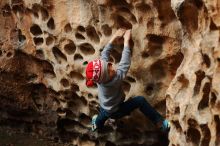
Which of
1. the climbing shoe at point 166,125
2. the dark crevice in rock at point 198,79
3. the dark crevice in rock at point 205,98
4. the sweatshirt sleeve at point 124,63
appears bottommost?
the climbing shoe at point 166,125

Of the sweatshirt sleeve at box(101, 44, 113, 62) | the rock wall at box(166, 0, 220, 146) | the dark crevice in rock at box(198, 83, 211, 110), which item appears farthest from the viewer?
the sweatshirt sleeve at box(101, 44, 113, 62)

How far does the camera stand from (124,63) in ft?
12.6

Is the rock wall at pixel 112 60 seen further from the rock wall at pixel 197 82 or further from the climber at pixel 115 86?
the climber at pixel 115 86

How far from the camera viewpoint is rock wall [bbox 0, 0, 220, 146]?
3.13m

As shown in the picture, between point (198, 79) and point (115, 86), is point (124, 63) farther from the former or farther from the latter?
point (198, 79)

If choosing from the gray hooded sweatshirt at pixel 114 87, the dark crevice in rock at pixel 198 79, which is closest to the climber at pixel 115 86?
the gray hooded sweatshirt at pixel 114 87

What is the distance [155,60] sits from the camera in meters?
3.90

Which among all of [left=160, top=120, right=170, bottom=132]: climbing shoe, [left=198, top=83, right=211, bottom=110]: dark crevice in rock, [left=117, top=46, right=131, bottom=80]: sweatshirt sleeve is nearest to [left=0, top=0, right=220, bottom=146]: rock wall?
[left=198, top=83, right=211, bottom=110]: dark crevice in rock

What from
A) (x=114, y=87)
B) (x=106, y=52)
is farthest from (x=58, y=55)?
(x=114, y=87)

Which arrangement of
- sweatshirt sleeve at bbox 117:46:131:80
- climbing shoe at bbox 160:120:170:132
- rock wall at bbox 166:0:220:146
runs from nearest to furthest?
rock wall at bbox 166:0:220:146, climbing shoe at bbox 160:120:170:132, sweatshirt sleeve at bbox 117:46:131:80

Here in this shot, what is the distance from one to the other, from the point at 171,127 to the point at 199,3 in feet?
2.30

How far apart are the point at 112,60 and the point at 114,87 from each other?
12.2 inches

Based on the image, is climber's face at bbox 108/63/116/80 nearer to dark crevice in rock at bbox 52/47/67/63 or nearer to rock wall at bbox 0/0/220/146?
rock wall at bbox 0/0/220/146

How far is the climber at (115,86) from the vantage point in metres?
3.77
